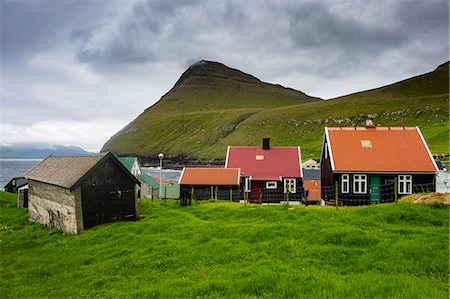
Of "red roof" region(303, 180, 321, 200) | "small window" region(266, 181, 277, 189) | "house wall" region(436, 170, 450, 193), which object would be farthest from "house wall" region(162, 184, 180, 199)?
"house wall" region(436, 170, 450, 193)

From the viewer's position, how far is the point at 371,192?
33938 mm

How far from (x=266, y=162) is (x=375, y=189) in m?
14.5

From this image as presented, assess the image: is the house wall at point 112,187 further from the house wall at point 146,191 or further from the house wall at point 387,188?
the house wall at point 146,191

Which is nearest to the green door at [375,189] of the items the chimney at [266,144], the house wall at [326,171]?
the house wall at [326,171]

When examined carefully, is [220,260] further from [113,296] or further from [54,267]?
[54,267]

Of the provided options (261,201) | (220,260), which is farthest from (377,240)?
(261,201)

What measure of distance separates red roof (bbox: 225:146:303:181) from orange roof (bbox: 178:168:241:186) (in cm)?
274

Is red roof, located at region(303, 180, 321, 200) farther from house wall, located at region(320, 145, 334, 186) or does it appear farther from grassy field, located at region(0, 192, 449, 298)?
grassy field, located at region(0, 192, 449, 298)

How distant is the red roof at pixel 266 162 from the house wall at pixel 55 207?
2138 cm

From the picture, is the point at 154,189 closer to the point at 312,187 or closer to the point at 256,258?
the point at 312,187

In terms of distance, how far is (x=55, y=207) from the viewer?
2866 centimetres

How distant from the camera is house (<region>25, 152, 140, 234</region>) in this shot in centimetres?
2592

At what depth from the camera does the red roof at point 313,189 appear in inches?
1875

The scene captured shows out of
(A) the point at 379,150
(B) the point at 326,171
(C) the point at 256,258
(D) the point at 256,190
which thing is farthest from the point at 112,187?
(A) the point at 379,150
